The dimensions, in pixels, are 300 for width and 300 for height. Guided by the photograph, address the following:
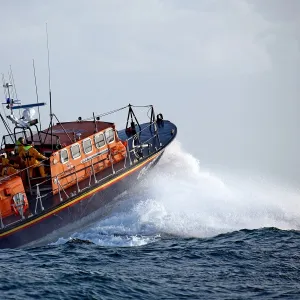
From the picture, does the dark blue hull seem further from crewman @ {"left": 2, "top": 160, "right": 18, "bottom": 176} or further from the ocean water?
crewman @ {"left": 2, "top": 160, "right": 18, "bottom": 176}

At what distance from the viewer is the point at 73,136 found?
822 inches

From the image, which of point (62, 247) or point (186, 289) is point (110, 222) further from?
point (186, 289)

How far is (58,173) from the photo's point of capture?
19.5 meters

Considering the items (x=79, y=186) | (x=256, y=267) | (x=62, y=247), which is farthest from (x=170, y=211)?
(x=256, y=267)

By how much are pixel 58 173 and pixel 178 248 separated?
5069mm

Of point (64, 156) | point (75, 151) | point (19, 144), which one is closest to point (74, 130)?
point (75, 151)

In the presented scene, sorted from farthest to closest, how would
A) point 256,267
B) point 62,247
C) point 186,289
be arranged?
point 62,247
point 256,267
point 186,289

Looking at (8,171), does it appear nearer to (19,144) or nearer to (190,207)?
(19,144)

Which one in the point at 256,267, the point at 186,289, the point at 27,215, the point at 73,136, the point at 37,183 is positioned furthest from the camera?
the point at 73,136

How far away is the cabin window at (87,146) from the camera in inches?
803

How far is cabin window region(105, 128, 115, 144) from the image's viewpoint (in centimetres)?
2126

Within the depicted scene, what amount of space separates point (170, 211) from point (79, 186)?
2.78 meters

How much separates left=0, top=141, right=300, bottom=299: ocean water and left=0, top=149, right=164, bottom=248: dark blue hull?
368 millimetres

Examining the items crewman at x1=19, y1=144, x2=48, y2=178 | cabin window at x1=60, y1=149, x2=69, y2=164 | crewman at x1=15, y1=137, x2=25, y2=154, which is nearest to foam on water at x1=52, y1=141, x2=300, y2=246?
cabin window at x1=60, y1=149, x2=69, y2=164
